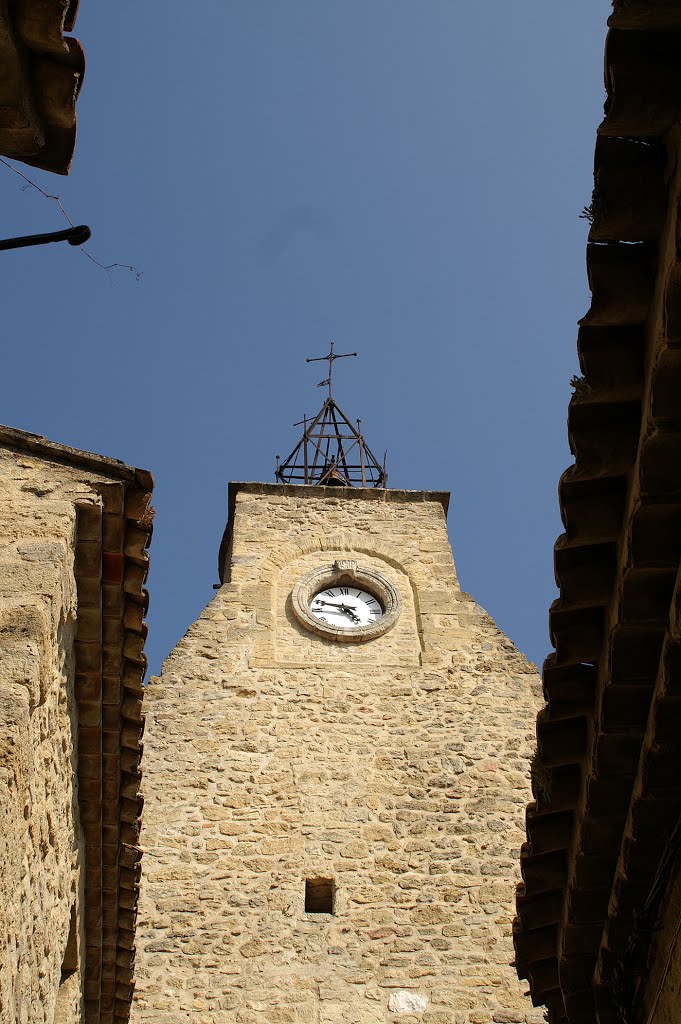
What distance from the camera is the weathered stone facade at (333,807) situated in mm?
9852

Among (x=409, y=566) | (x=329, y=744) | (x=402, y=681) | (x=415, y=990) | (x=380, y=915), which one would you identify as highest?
(x=409, y=566)

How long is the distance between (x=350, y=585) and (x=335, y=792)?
11.7 ft

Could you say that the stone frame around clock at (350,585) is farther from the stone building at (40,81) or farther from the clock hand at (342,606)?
the stone building at (40,81)

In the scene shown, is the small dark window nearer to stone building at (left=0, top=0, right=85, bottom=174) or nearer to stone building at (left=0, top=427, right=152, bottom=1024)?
stone building at (left=0, top=427, right=152, bottom=1024)

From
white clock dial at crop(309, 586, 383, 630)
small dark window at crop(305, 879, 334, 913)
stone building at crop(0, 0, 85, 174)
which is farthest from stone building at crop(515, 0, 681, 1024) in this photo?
white clock dial at crop(309, 586, 383, 630)

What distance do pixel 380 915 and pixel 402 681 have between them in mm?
3048

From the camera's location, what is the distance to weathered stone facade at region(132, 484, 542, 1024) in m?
9.85

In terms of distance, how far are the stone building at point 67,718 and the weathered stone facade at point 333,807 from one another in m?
4.19

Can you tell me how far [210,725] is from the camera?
12062mm

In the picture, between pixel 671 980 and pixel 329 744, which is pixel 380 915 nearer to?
pixel 329 744

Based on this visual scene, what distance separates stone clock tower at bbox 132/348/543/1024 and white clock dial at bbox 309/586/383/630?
3cm

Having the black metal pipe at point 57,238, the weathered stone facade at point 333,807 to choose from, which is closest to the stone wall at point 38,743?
the black metal pipe at point 57,238

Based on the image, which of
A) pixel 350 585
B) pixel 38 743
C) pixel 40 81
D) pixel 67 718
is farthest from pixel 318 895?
pixel 40 81

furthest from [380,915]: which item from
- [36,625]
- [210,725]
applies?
[36,625]
